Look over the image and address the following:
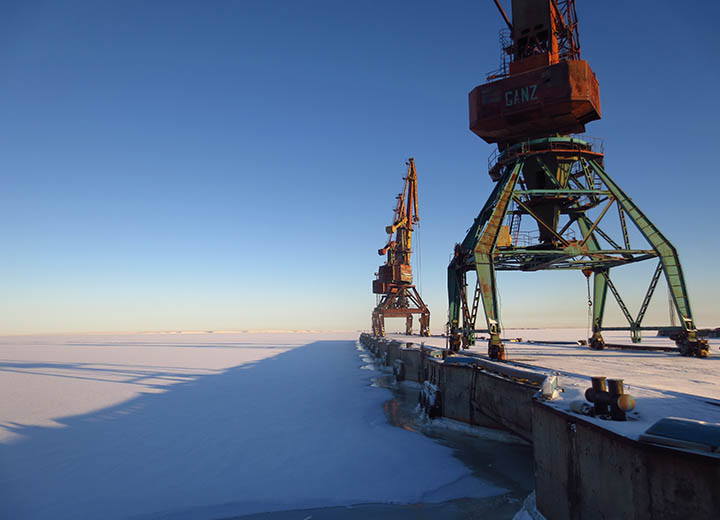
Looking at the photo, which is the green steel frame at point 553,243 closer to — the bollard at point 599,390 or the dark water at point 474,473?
the dark water at point 474,473

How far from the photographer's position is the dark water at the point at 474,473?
8492 mm

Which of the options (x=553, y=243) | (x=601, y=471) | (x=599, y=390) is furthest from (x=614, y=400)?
(x=553, y=243)

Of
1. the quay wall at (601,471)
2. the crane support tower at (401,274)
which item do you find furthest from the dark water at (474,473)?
the crane support tower at (401,274)

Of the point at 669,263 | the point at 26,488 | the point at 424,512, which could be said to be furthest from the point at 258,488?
the point at 669,263

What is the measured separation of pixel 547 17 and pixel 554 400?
2479 centimetres

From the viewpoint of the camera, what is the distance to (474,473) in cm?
1073

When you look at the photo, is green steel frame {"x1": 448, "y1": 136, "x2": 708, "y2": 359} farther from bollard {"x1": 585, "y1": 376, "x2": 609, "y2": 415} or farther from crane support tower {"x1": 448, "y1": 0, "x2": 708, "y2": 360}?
bollard {"x1": 585, "y1": 376, "x2": 609, "y2": 415}

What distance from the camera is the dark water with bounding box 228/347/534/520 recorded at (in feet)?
27.9

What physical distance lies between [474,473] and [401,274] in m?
47.1

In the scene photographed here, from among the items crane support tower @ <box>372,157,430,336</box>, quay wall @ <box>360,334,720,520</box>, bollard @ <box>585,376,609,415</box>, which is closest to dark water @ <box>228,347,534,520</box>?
quay wall @ <box>360,334,720,520</box>

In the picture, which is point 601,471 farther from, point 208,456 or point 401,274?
point 401,274

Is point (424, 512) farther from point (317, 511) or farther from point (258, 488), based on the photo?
point (258, 488)

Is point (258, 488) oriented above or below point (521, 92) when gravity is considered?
below

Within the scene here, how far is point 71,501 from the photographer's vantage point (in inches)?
368
